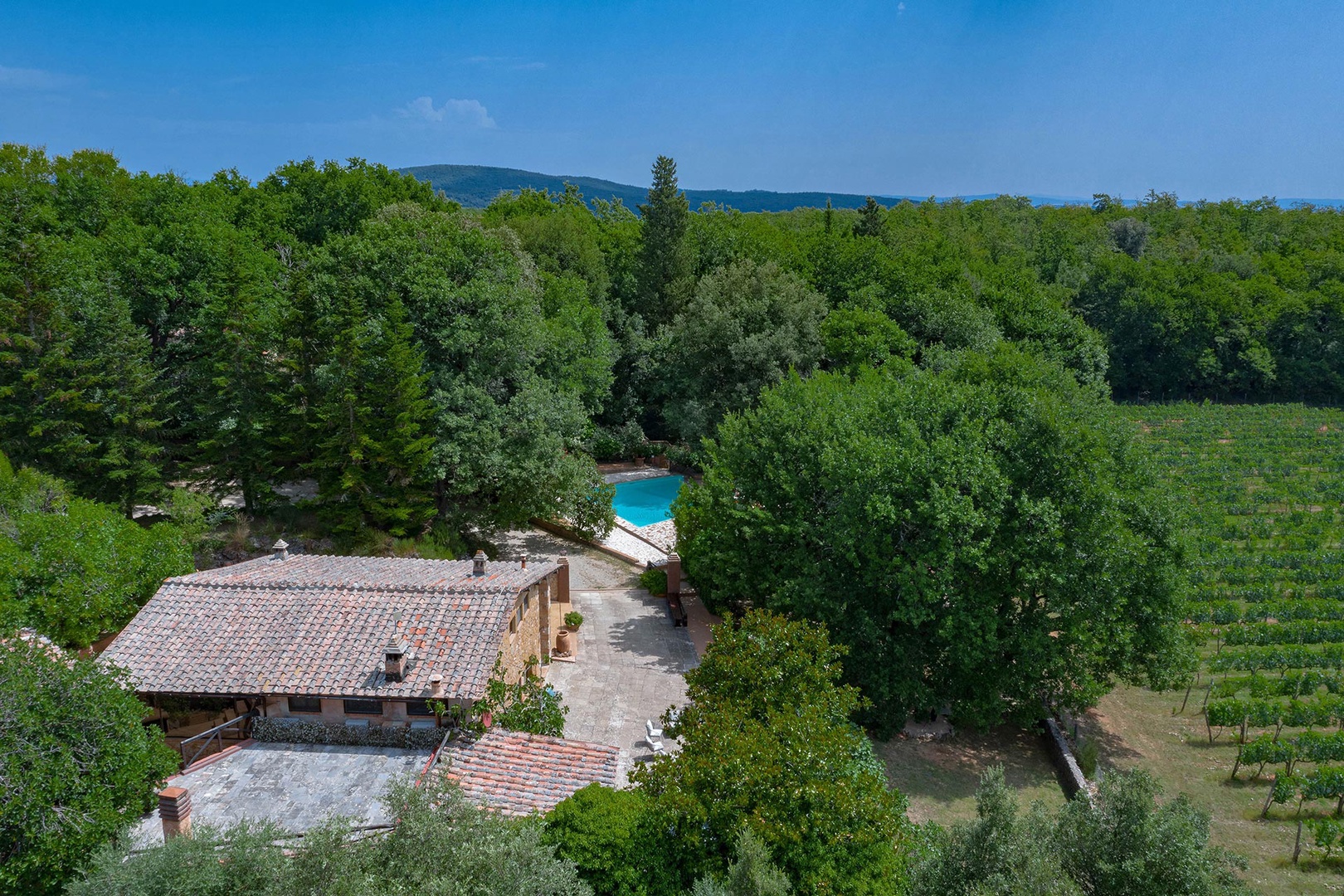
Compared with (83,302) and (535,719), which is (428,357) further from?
(535,719)

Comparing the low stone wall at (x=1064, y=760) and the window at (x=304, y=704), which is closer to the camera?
the window at (x=304, y=704)

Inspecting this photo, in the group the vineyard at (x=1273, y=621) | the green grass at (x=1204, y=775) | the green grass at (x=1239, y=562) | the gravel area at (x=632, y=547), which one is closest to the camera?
the green grass at (x=1204, y=775)

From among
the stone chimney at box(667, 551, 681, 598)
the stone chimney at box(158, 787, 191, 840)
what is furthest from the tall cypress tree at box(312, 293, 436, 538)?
the stone chimney at box(158, 787, 191, 840)

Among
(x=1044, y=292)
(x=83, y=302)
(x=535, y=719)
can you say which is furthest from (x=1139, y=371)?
(x=83, y=302)

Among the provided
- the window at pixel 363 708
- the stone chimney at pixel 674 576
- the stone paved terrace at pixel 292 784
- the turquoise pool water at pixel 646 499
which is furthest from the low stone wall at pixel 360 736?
the turquoise pool water at pixel 646 499

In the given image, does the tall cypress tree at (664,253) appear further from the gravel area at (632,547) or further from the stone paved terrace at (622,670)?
the stone paved terrace at (622,670)

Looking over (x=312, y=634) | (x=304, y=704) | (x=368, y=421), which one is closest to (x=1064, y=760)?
(x=304, y=704)

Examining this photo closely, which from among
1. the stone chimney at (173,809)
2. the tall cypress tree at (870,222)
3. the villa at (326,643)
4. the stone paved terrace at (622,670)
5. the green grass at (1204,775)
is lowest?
the green grass at (1204,775)

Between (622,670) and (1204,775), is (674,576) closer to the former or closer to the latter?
(622,670)
